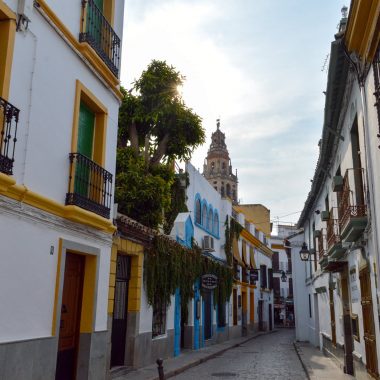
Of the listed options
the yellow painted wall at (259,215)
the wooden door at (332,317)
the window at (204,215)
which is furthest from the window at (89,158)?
the yellow painted wall at (259,215)

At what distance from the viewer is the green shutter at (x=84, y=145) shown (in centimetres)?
862

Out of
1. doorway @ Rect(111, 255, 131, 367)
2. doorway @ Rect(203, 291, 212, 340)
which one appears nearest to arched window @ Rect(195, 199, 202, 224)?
doorway @ Rect(203, 291, 212, 340)

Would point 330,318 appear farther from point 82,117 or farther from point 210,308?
point 82,117

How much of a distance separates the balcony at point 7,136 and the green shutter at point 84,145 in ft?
6.79

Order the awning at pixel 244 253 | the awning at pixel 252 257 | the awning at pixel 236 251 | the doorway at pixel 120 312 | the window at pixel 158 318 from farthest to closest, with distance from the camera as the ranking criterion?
the awning at pixel 252 257 < the awning at pixel 244 253 < the awning at pixel 236 251 < the window at pixel 158 318 < the doorway at pixel 120 312

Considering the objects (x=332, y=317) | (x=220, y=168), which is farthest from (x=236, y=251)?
(x=220, y=168)

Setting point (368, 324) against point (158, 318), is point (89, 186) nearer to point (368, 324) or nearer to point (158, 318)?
point (368, 324)

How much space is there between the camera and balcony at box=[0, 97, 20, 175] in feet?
20.2

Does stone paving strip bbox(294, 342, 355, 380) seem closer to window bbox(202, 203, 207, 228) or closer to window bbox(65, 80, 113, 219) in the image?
window bbox(202, 203, 207, 228)

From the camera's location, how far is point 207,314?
21.2 meters

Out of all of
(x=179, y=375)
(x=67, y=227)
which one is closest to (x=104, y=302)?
(x=67, y=227)

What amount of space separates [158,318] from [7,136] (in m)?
9.44

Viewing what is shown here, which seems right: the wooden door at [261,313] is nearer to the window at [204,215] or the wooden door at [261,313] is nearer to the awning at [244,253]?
the awning at [244,253]

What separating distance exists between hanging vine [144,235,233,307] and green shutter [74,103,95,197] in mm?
4370
